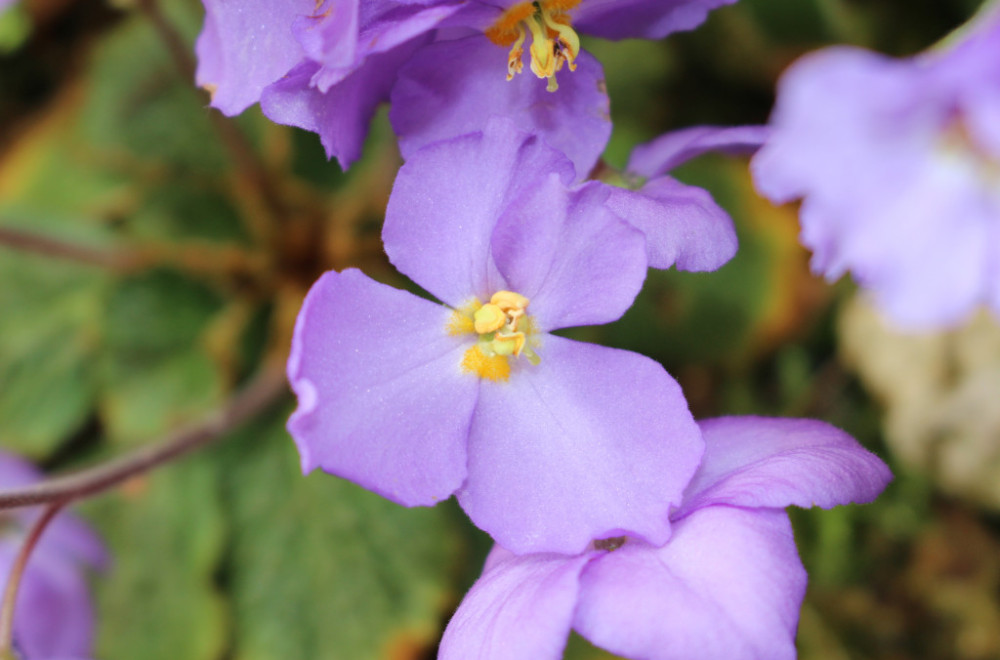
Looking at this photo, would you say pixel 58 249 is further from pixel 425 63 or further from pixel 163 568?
pixel 425 63

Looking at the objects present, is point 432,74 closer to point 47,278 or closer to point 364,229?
point 364,229

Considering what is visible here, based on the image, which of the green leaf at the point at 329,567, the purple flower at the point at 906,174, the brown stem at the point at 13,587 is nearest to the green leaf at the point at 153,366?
the green leaf at the point at 329,567

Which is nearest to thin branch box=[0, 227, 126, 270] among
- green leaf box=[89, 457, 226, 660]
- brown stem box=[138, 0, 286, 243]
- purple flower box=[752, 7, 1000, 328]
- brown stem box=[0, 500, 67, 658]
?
brown stem box=[138, 0, 286, 243]

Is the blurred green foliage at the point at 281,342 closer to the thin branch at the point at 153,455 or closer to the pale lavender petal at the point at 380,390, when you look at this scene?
the thin branch at the point at 153,455

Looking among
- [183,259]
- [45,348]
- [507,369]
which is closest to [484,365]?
[507,369]

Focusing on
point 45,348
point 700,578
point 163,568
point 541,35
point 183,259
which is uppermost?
point 541,35

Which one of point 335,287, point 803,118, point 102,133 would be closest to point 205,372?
point 102,133
